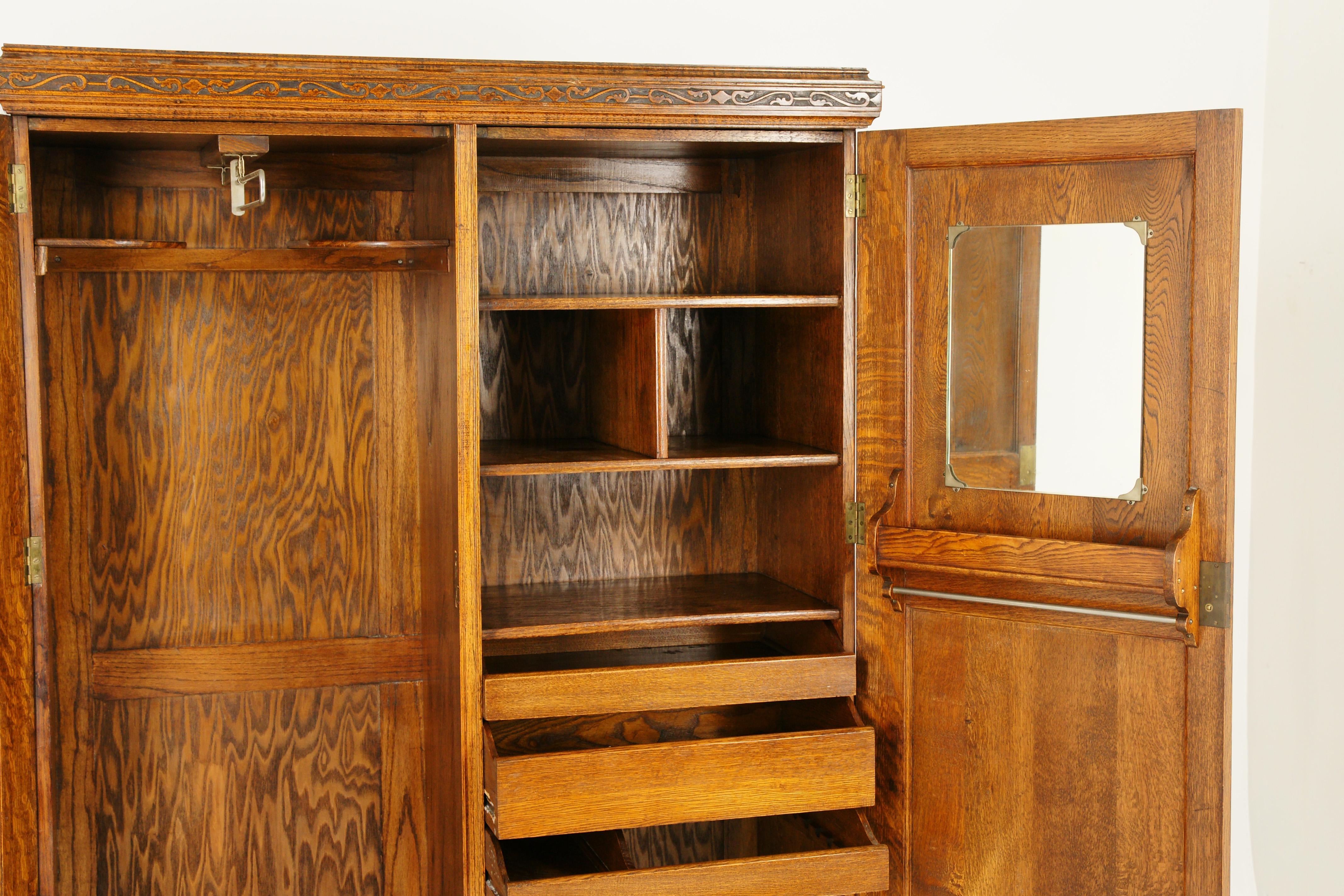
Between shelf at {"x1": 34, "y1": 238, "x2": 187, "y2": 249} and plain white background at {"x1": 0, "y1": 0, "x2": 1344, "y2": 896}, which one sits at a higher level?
plain white background at {"x1": 0, "y1": 0, "x2": 1344, "y2": 896}

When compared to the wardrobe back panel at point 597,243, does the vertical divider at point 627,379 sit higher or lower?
lower

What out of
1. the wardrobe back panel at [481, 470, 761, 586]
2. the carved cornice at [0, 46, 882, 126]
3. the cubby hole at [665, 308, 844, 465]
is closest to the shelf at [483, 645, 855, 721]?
the wardrobe back panel at [481, 470, 761, 586]

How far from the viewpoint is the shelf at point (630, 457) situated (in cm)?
249

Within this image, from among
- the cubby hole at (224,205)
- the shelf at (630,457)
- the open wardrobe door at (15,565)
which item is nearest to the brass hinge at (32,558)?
the open wardrobe door at (15,565)

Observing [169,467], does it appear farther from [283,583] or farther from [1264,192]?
[1264,192]

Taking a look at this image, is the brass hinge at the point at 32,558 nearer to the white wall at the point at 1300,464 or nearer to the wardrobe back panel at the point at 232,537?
the wardrobe back panel at the point at 232,537

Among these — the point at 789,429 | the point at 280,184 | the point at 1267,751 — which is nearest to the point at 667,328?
the point at 789,429

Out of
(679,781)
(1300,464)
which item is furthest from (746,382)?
(1300,464)

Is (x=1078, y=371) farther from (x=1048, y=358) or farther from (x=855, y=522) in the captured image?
(x=855, y=522)

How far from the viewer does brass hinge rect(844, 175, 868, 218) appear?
2523mm

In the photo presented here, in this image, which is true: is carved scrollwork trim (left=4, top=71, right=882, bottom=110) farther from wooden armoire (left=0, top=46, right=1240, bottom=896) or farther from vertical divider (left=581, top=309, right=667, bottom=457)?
vertical divider (left=581, top=309, right=667, bottom=457)

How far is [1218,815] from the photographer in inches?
89.0

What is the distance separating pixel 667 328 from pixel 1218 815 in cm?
166

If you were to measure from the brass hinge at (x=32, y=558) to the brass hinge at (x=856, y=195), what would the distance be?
176cm
